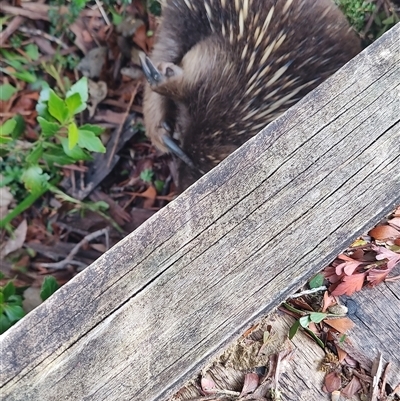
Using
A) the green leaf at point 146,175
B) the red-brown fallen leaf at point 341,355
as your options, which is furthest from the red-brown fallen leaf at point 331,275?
the green leaf at point 146,175

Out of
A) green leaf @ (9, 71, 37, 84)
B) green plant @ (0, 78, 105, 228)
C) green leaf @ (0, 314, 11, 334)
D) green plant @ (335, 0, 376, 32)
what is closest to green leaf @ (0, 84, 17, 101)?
green leaf @ (9, 71, 37, 84)

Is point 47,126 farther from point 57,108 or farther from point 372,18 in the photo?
point 372,18

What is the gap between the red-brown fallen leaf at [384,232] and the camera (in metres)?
1.06

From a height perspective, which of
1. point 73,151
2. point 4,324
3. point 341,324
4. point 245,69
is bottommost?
point 341,324

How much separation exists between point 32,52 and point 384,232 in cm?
151

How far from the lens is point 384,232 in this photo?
1.06m

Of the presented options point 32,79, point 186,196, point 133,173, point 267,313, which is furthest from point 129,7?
point 267,313

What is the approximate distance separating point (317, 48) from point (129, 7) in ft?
2.75

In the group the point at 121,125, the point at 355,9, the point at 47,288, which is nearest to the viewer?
the point at 47,288

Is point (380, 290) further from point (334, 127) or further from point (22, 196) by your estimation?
point (22, 196)

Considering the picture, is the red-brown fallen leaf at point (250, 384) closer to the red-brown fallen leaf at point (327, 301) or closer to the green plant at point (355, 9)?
the red-brown fallen leaf at point (327, 301)

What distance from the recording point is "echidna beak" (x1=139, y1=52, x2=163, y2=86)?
1486mm

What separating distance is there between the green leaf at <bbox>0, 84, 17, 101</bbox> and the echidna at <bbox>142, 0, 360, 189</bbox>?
65cm

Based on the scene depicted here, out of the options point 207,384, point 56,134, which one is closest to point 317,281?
point 207,384
